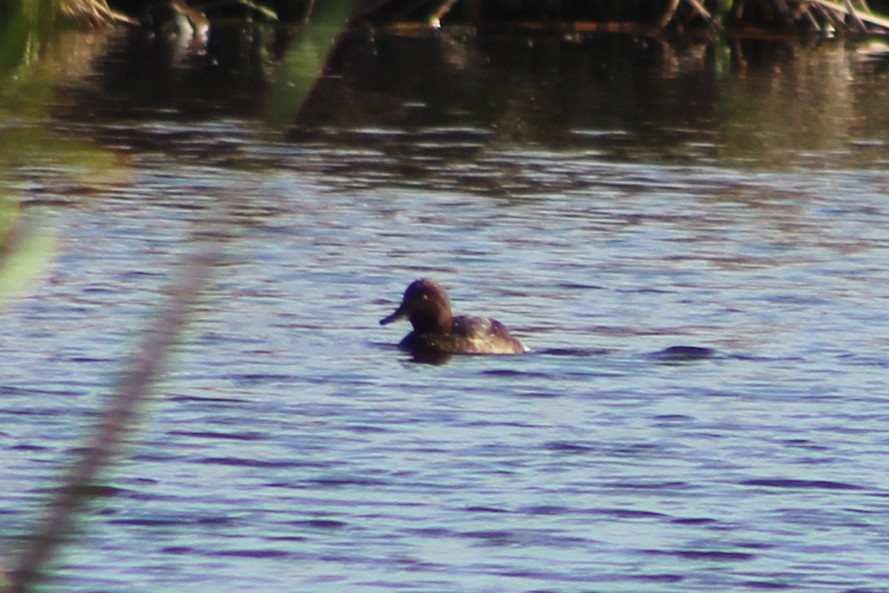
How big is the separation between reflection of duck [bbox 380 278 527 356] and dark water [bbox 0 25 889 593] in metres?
0.09

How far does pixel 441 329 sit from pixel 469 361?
278 mm

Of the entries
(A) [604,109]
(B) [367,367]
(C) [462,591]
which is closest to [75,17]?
(C) [462,591]

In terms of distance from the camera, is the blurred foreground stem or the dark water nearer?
the blurred foreground stem

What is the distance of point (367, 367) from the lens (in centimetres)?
908

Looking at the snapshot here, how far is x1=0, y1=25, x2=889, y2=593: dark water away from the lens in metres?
5.74

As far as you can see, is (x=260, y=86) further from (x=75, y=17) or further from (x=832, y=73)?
(x=75, y=17)

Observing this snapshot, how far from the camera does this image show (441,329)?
9.59 meters

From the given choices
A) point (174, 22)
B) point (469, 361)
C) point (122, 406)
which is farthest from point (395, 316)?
point (174, 22)

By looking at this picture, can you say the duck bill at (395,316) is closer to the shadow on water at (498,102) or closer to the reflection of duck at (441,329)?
the reflection of duck at (441,329)

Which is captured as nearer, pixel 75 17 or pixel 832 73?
pixel 75 17

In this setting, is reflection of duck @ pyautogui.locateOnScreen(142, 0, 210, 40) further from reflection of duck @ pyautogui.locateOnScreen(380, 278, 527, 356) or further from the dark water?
reflection of duck @ pyautogui.locateOnScreen(380, 278, 527, 356)

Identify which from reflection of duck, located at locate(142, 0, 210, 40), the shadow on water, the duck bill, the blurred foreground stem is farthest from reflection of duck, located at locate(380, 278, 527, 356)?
reflection of duck, located at locate(142, 0, 210, 40)

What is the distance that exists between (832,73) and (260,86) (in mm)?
7986

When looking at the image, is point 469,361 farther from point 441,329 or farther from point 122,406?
point 122,406
